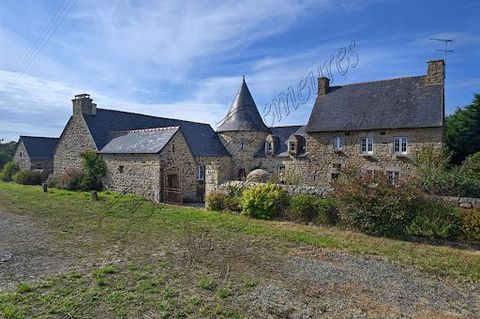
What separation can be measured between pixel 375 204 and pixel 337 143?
39.0 ft

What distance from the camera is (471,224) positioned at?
29.3 feet

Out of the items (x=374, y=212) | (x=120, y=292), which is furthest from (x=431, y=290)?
(x=120, y=292)

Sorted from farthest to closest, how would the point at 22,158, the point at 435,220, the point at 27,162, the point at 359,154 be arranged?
the point at 22,158, the point at 27,162, the point at 359,154, the point at 435,220

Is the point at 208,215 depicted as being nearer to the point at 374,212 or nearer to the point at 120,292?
the point at 374,212

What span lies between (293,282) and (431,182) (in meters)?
8.11

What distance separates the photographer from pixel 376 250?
8.55 metres

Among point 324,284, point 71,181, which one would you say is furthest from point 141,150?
point 324,284

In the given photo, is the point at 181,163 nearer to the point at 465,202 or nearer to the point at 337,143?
the point at 337,143

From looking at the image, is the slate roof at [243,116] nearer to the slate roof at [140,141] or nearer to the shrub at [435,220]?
the slate roof at [140,141]

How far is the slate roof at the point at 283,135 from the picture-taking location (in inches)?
939

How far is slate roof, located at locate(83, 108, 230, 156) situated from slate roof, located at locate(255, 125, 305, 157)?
270 centimetres

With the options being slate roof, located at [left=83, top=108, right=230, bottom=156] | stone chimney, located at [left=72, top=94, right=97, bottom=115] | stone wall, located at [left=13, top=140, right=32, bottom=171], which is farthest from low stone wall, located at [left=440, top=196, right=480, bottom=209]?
stone wall, located at [left=13, top=140, right=32, bottom=171]

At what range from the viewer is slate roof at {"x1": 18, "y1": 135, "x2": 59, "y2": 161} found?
31.5m

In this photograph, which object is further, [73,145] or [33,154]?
[33,154]
